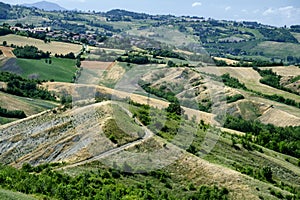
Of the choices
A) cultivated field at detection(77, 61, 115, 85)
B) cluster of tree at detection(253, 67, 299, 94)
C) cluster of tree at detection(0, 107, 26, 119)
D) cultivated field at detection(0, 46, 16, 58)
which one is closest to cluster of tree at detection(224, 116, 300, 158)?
cultivated field at detection(77, 61, 115, 85)

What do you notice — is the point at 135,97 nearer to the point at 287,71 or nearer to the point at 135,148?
the point at 135,148

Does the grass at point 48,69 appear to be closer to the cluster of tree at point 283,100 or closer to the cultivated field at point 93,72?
the cultivated field at point 93,72

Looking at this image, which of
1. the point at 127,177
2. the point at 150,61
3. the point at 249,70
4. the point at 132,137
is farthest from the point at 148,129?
the point at 249,70

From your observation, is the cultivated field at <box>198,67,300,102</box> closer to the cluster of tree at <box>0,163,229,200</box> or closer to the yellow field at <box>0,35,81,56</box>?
the yellow field at <box>0,35,81,56</box>

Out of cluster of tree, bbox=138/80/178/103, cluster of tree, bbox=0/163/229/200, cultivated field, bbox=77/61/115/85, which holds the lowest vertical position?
cluster of tree, bbox=138/80/178/103

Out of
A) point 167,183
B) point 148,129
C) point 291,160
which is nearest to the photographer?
point 167,183

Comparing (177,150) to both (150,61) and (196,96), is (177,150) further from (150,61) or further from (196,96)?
(150,61)
